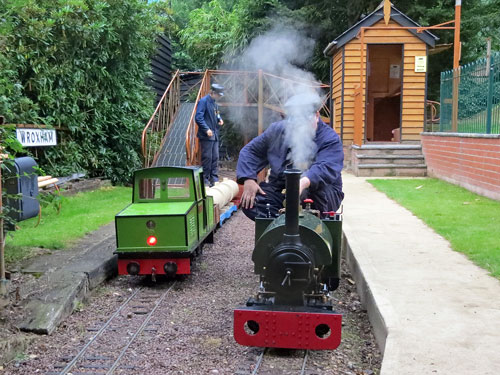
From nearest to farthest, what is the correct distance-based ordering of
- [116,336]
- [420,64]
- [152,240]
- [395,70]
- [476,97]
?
1. [116,336]
2. [152,240]
3. [476,97]
4. [420,64]
5. [395,70]

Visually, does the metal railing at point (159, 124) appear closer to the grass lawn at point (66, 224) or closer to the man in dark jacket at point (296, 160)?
the grass lawn at point (66, 224)

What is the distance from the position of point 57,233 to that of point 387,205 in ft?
17.4

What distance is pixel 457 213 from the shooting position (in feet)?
26.9

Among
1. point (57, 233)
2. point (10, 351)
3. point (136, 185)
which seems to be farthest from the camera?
point (57, 233)

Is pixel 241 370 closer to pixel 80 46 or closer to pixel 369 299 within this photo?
pixel 369 299

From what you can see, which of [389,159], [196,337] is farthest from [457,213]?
[389,159]

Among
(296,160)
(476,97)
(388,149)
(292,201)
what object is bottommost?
(388,149)

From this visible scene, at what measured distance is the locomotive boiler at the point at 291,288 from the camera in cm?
358

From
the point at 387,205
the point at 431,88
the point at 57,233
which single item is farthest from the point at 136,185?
the point at 431,88

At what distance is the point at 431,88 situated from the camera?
73.9ft

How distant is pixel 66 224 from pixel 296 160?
4.55m

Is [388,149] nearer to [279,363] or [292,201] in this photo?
[279,363]

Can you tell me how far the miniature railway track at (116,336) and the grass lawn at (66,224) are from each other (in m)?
1.28

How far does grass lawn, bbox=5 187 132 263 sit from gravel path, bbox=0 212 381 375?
115cm
